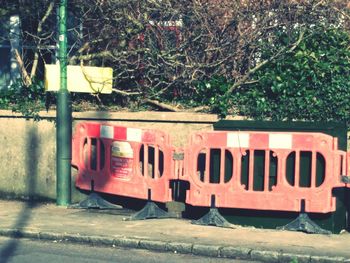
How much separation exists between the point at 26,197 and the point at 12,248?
145 inches

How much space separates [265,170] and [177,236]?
1.45 meters

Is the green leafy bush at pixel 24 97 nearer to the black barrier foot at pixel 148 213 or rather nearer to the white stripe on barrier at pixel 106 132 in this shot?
the white stripe on barrier at pixel 106 132

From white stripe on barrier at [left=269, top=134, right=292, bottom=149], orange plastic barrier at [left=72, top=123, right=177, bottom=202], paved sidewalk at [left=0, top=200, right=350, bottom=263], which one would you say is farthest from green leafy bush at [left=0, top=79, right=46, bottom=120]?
white stripe on barrier at [left=269, top=134, right=292, bottom=149]

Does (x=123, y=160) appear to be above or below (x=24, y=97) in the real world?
below

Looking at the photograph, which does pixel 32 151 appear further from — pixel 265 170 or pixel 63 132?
pixel 265 170

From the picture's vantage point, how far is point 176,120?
1220 centimetres

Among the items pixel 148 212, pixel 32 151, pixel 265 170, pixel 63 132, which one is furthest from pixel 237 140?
pixel 32 151

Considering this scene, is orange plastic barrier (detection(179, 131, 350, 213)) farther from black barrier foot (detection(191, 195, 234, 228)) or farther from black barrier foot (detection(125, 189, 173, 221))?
black barrier foot (detection(125, 189, 173, 221))

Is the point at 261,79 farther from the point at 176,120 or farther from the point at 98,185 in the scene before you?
the point at 98,185

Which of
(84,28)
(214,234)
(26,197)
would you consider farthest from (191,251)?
(84,28)

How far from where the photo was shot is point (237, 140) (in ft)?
34.2

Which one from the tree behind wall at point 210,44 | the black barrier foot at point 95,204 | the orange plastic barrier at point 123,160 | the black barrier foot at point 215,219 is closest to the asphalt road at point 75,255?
the black barrier foot at point 215,219

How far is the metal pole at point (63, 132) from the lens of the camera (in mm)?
12219

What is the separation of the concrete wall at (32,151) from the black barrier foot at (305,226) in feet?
10.2
